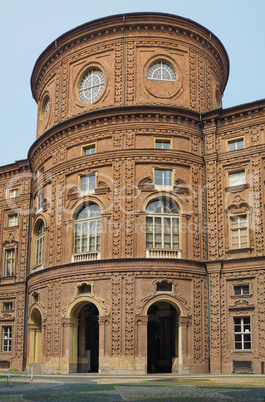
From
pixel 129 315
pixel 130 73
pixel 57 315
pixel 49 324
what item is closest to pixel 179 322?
pixel 129 315

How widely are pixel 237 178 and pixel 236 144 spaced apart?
2459 millimetres

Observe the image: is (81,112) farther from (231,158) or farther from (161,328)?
(161,328)

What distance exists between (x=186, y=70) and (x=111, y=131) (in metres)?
7.32

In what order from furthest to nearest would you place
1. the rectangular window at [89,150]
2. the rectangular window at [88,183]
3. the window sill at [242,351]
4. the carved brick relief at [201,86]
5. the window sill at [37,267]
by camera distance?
1. the window sill at [37,267]
2. the carved brick relief at [201,86]
3. the rectangular window at [89,150]
4. the rectangular window at [88,183]
5. the window sill at [242,351]

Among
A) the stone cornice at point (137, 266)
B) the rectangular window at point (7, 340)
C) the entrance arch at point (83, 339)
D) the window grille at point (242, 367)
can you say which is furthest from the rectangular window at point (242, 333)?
the rectangular window at point (7, 340)

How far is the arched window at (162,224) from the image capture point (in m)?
36.7

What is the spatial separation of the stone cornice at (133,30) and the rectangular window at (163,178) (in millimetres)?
10366

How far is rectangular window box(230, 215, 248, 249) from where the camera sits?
119ft

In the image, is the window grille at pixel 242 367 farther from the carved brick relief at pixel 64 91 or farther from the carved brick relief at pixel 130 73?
the carved brick relief at pixel 64 91

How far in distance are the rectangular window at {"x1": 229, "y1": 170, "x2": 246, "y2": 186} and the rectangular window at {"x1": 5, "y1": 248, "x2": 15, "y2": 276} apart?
20580 mm

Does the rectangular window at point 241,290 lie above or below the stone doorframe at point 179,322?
above

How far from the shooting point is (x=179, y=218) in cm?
3741

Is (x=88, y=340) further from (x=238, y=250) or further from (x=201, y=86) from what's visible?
(x=201, y=86)

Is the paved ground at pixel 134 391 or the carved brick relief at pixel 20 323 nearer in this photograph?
the paved ground at pixel 134 391
